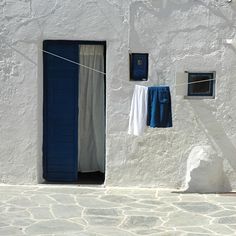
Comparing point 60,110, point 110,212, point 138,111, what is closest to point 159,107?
point 138,111

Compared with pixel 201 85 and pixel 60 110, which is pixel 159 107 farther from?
pixel 60 110

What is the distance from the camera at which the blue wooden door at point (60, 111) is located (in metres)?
9.13

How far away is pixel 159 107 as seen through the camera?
28.2 ft

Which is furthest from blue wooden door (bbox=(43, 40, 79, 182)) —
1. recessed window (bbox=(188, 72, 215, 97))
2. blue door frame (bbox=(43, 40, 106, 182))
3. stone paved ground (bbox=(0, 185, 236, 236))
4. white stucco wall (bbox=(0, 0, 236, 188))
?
recessed window (bbox=(188, 72, 215, 97))

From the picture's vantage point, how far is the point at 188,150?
29.5 feet

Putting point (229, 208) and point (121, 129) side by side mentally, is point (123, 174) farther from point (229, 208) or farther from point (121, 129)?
point (229, 208)

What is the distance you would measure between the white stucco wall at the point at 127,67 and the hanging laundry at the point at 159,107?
1.06 ft

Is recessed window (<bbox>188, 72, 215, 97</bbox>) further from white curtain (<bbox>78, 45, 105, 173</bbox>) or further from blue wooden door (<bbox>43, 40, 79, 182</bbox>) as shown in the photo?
blue wooden door (<bbox>43, 40, 79, 182</bbox>)

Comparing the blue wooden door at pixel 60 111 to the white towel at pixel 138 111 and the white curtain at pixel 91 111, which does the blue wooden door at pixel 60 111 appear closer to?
the white curtain at pixel 91 111

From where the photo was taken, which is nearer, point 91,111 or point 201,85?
point 201,85

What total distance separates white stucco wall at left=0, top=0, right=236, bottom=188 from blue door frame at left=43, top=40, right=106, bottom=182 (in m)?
0.18

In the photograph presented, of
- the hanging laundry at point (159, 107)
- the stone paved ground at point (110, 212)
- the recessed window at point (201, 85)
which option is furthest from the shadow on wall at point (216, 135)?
the stone paved ground at point (110, 212)

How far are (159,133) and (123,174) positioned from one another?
95cm

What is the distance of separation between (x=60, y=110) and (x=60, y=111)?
2 cm
